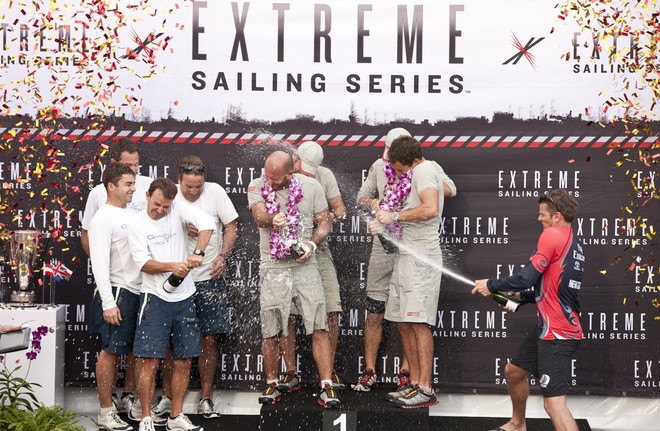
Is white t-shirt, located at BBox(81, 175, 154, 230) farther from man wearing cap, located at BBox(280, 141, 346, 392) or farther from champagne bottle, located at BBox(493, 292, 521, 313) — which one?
champagne bottle, located at BBox(493, 292, 521, 313)

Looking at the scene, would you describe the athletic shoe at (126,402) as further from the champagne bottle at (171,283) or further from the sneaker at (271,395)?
the champagne bottle at (171,283)

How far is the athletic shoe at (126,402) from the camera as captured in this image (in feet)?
22.1

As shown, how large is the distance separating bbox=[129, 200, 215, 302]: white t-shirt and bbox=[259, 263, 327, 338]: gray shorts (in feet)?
1.65

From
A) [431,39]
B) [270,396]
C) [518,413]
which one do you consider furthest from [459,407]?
[431,39]

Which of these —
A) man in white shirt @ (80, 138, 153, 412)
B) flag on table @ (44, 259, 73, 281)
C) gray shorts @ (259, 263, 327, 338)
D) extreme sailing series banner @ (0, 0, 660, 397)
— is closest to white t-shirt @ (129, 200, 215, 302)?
man in white shirt @ (80, 138, 153, 412)

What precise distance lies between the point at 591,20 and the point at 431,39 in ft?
3.45

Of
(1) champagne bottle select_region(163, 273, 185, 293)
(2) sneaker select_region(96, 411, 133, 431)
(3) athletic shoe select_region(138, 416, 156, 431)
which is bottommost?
(2) sneaker select_region(96, 411, 133, 431)

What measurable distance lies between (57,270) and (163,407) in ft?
3.69

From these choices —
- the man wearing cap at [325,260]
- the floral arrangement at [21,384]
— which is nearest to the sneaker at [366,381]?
the man wearing cap at [325,260]

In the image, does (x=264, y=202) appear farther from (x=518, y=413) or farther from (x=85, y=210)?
(x=518, y=413)

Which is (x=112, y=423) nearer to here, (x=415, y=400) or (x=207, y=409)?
(x=207, y=409)

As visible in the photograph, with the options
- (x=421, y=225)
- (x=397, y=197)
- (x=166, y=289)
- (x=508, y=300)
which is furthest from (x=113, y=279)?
(x=508, y=300)

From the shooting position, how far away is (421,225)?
6.45m

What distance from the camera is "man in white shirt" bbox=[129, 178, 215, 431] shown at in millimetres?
6148
